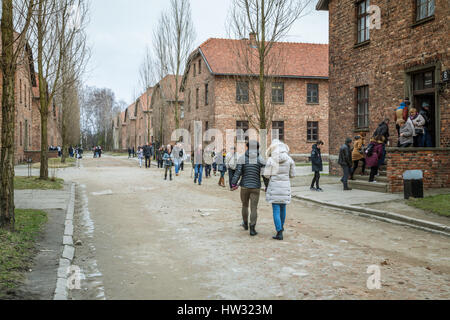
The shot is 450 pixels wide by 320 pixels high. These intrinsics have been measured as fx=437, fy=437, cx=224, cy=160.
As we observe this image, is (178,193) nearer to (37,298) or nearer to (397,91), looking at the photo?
(397,91)

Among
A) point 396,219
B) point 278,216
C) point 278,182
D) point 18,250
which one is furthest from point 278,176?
point 18,250

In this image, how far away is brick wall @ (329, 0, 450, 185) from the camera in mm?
14000

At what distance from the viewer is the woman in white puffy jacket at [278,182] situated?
7977 mm

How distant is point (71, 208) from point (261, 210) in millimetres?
4875

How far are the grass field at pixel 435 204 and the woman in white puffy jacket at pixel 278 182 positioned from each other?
13.9 feet

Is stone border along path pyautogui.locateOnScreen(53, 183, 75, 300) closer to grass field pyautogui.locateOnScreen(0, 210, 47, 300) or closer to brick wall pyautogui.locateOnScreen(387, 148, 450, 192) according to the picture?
grass field pyautogui.locateOnScreen(0, 210, 47, 300)

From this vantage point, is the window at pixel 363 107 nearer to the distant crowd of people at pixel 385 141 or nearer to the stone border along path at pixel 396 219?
the distant crowd of people at pixel 385 141

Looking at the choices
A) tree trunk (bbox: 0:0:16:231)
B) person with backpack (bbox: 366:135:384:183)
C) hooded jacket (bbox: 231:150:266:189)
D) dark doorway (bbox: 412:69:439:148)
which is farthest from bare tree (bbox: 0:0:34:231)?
dark doorway (bbox: 412:69:439:148)

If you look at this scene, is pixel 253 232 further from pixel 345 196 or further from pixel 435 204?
pixel 345 196

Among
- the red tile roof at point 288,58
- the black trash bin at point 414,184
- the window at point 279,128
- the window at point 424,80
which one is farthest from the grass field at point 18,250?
the window at point 279,128

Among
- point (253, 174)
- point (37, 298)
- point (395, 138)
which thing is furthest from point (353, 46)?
point (37, 298)

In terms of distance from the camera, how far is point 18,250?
647 cm
